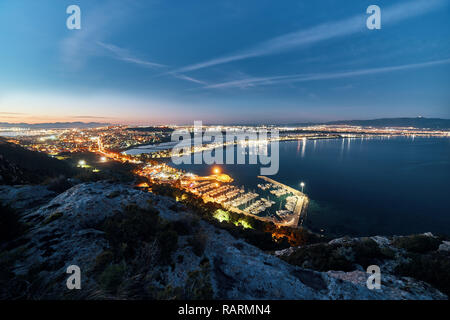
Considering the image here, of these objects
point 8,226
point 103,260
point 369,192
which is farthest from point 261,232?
point 369,192

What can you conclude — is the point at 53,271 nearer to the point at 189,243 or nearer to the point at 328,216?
the point at 189,243

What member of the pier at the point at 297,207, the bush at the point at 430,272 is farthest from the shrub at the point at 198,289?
the pier at the point at 297,207

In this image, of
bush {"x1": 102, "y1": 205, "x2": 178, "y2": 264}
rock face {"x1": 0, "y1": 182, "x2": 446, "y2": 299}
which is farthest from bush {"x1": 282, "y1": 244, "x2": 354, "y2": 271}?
bush {"x1": 102, "y1": 205, "x2": 178, "y2": 264}

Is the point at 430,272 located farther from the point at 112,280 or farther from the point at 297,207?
the point at 297,207

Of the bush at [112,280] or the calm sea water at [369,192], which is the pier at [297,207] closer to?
the calm sea water at [369,192]

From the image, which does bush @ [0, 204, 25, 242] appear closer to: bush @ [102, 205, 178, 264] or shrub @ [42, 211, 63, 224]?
shrub @ [42, 211, 63, 224]

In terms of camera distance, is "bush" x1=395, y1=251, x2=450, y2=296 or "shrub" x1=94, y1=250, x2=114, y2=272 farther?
"bush" x1=395, y1=251, x2=450, y2=296

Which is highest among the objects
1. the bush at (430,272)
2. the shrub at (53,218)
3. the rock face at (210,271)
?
the shrub at (53,218)

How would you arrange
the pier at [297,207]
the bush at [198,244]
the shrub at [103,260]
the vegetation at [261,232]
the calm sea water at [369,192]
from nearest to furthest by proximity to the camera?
1. the shrub at [103,260]
2. the bush at [198,244]
3. the vegetation at [261,232]
4. the pier at [297,207]
5. the calm sea water at [369,192]
